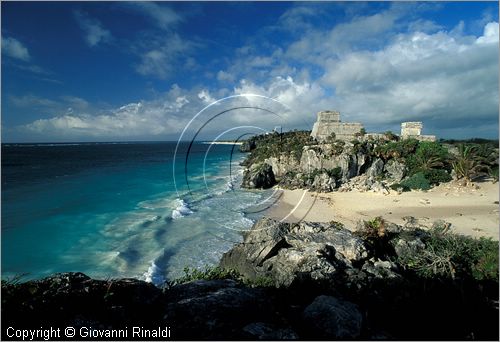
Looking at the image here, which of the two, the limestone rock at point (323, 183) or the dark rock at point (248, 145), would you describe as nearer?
the limestone rock at point (323, 183)

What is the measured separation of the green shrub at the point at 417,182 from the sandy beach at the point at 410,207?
83 centimetres

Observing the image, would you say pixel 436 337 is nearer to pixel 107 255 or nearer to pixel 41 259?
pixel 107 255

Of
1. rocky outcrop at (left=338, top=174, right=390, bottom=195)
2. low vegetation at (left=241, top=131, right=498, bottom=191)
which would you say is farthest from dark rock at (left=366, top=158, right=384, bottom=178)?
low vegetation at (left=241, top=131, right=498, bottom=191)

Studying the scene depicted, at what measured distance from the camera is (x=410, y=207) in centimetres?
2283

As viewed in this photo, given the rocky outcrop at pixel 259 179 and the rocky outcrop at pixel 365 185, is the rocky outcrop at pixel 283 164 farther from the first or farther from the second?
the rocky outcrop at pixel 365 185

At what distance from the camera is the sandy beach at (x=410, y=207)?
60.7ft

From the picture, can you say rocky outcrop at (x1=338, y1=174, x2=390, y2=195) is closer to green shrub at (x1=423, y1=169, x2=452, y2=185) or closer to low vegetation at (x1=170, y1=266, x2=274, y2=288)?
green shrub at (x1=423, y1=169, x2=452, y2=185)

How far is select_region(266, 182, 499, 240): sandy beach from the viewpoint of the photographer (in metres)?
18.5

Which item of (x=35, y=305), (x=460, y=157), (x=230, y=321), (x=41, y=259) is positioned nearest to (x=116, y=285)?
(x=35, y=305)

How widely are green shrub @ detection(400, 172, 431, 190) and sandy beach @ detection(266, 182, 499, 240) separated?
32.5 inches

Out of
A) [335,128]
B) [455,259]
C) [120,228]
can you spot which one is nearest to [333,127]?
[335,128]

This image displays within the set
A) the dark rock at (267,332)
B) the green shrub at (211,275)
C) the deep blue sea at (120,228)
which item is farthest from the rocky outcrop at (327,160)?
the dark rock at (267,332)

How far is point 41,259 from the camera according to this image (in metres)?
17.4

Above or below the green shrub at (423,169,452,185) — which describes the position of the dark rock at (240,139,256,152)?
above
